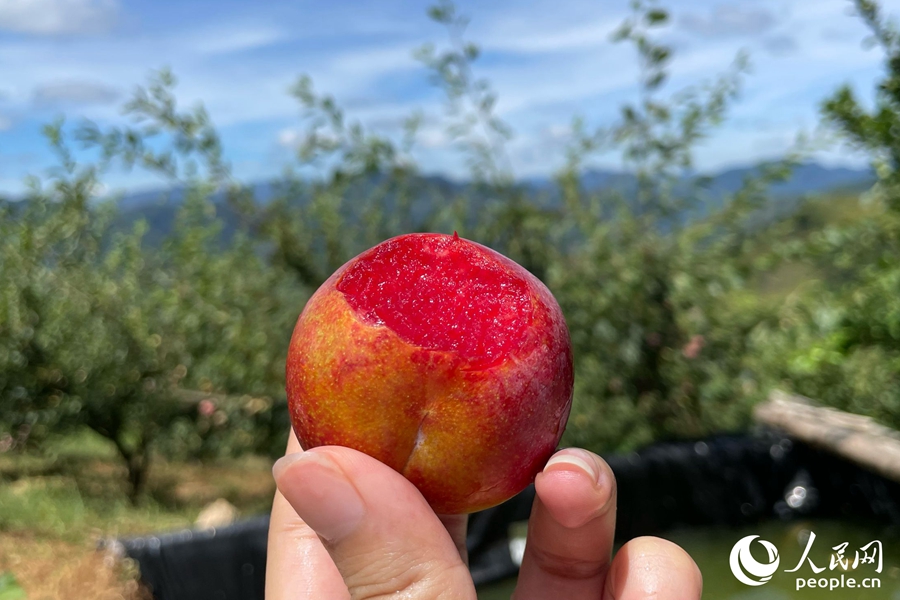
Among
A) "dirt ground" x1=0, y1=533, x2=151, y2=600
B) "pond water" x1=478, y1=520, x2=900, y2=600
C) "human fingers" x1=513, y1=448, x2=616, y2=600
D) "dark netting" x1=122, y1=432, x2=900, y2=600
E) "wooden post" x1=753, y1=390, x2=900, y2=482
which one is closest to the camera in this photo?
"human fingers" x1=513, y1=448, x2=616, y2=600

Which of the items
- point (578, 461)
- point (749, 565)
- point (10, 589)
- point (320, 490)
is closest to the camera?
point (320, 490)

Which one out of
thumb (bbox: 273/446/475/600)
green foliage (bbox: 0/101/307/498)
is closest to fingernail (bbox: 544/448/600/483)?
thumb (bbox: 273/446/475/600)

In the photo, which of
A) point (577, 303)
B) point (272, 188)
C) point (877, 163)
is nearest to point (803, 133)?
point (877, 163)

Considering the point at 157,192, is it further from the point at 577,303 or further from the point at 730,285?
the point at 730,285

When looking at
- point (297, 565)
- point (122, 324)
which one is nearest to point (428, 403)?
point (297, 565)

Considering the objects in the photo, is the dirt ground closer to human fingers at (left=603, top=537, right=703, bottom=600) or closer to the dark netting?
the dark netting

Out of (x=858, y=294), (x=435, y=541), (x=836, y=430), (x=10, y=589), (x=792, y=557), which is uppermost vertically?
(x=435, y=541)

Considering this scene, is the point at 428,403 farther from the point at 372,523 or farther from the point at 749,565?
the point at 749,565
